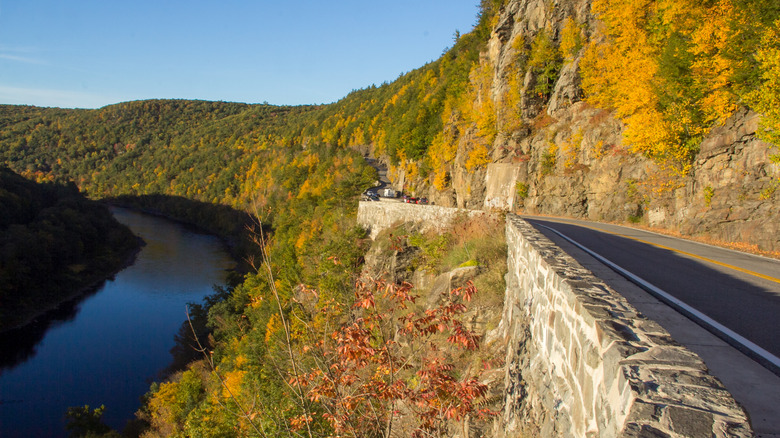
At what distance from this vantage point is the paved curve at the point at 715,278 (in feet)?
13.6

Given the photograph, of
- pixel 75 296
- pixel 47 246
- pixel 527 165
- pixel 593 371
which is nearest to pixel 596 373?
pixel 593 371

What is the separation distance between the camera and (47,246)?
4728cm

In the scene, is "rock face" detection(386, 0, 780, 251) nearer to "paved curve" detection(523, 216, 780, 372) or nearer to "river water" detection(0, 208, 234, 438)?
"paved curve" detection(523, 216, 780, 372)

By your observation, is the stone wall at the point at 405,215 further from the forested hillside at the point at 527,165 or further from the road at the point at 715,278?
the road at the point at 715,278

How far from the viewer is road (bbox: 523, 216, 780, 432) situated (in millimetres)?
2695

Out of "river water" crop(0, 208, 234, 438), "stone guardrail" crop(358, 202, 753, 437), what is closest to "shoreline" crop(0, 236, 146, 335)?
"river water" crop(0, 208, 234, 438)

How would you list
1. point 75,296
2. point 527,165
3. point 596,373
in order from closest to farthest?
point 596,373, point 527,165, point 75,296

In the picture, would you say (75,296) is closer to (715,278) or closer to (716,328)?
(715,278)

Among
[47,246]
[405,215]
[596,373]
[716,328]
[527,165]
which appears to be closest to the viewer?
[596,373]

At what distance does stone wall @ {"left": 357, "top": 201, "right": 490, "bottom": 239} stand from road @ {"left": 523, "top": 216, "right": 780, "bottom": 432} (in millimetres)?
5284

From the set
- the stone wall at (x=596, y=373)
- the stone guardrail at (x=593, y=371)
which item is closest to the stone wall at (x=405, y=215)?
the stone guardrail at (x=593, y=371)

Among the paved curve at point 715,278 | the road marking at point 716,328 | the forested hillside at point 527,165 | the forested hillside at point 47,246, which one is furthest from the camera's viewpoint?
the forested hillside at point 47,246

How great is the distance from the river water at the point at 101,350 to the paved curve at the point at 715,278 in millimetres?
30295

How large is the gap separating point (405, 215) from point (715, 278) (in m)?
13.8
